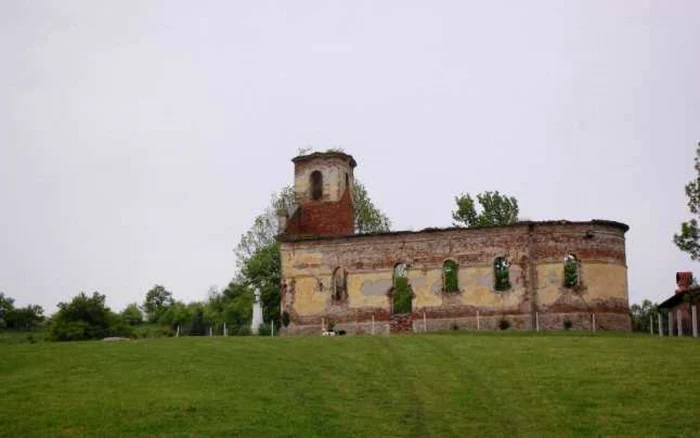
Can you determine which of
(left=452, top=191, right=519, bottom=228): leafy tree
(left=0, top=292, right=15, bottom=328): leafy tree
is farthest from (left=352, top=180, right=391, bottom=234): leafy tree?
(left=0, top=292, right=15, bottom=328): leafy tree

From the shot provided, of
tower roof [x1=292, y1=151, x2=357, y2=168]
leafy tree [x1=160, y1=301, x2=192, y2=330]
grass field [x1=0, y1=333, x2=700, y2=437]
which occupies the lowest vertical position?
grass field [x1=0, y1=333, x2=700, y2=437]

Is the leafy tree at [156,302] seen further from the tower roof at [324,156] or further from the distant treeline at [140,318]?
the tower roof at [324,156]

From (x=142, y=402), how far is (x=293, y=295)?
25.1 m

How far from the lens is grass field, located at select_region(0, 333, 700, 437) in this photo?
19359 millimetres

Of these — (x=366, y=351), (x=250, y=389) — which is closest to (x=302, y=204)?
(x=366, y=351)

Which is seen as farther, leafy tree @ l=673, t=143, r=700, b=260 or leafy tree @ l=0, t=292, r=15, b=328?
leafy tree @ l=0, t=292, r=15, b=328

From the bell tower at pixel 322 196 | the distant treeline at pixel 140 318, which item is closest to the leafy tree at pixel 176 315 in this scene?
the distant treeline at pixel 140 318

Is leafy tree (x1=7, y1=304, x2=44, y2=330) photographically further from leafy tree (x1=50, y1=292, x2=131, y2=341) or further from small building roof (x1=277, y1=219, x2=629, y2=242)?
small building roof (x1=277, y1=219, x2=629, y2=242)

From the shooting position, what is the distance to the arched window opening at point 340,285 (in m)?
45.3

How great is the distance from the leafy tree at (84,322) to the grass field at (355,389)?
18.3 m

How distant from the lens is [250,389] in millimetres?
22750

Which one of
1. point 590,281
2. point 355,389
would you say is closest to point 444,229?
point 590,281

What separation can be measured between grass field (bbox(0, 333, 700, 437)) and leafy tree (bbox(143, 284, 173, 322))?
65657 millimetres

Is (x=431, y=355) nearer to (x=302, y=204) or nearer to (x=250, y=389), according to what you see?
(x=250, y=389)
